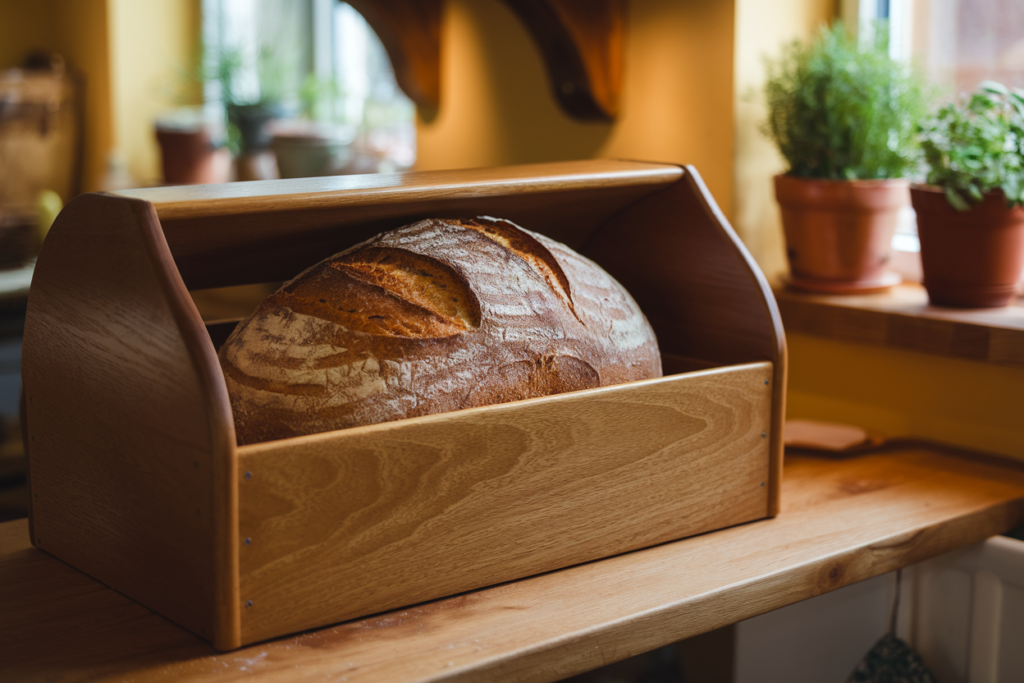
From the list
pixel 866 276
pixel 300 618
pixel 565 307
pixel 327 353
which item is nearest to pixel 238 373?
pixel 327 353

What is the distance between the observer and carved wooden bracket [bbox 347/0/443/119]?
214cm

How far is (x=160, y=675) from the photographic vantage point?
0.77m

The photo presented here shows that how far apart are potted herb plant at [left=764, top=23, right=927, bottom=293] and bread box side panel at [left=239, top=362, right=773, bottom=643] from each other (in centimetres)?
45

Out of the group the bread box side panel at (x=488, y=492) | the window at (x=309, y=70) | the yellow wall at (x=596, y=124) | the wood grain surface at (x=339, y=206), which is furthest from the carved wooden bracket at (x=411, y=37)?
the bread box side panel at (x=488, y=492)

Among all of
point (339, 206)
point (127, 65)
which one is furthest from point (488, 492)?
point (127, 65)

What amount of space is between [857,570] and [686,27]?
38.2 inches

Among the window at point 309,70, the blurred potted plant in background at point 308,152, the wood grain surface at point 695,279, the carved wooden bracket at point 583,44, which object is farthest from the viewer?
the window at point 309,70

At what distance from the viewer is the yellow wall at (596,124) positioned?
161 centimetres

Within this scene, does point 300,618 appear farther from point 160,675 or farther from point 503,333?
point 503,333

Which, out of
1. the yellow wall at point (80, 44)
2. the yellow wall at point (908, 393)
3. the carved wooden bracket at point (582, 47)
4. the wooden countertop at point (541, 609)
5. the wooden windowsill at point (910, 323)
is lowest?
the wooden countertop at point (541, 609)

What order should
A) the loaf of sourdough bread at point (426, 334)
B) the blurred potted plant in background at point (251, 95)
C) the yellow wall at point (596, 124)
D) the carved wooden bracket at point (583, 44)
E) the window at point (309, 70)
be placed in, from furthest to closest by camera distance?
the window at point (309, 70) < the blurred potted plant in background at point (251, 95) < the carved wooden bracket at point (583, 44) < the yellow wall at point (596, 124) < the loaf of sourdough bread at point (426, 334)

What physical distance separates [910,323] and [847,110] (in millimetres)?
318

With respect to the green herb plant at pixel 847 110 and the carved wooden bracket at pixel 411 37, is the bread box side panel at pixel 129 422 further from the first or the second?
the carved wooden bracket at pixel 411 37

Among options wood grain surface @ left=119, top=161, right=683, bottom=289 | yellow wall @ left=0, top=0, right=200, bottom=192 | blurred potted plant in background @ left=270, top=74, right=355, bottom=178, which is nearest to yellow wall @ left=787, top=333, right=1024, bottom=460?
wood grain surface @ left=119, top=161, right=683, bottom=289
